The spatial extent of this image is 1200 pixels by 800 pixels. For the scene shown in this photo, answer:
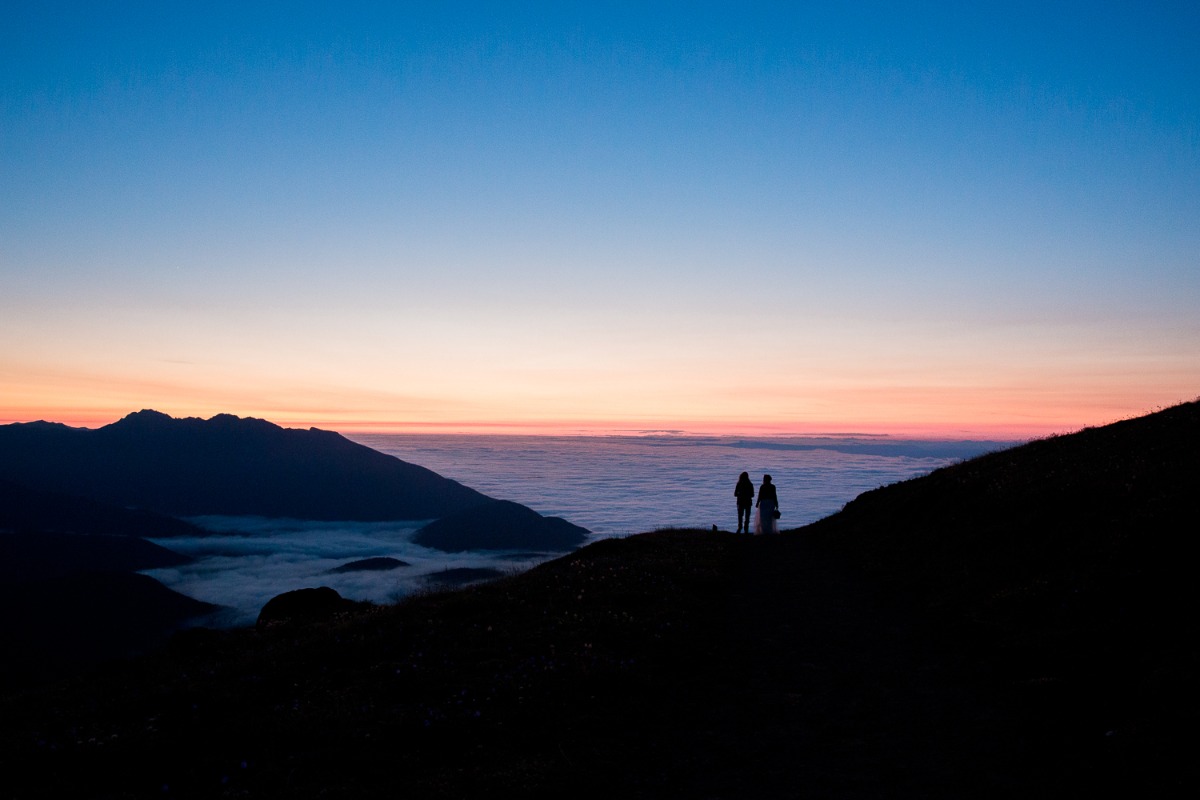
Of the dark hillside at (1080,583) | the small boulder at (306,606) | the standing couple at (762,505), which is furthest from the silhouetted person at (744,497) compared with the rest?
the small boulder at (306,606)

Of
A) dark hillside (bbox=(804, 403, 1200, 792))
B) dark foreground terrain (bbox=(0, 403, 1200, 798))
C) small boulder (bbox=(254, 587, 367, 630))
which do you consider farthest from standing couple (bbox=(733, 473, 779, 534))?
small boulder (bbox=(254, 587, 367, 630))

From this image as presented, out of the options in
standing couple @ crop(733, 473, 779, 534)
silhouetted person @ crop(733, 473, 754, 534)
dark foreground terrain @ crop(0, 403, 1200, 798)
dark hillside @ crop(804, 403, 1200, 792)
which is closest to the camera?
dark foreground terrain @ crop(0, 403, 1200, 798)

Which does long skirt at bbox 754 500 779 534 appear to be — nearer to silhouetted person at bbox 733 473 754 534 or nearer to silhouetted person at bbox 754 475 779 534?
silhouetted person at bbox 754 475 779 534

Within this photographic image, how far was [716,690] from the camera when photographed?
11.2 m

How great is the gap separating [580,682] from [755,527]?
25.3 metres

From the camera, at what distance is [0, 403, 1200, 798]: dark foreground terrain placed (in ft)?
26.5

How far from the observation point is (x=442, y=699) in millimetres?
10789

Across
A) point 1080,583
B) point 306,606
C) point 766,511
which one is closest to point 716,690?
point 1080,583

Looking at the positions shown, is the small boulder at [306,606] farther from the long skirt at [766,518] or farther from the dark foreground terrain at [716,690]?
the long skirt at [766,518]

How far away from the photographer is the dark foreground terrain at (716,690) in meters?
8.06

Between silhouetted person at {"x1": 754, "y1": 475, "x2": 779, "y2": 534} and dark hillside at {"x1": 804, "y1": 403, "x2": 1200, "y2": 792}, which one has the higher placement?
dark hillside at {"x1": 804, "y1": 403, "x2": 1200, "y2": 792}

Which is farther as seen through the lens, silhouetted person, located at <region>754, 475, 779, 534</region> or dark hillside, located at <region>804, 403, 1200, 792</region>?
silhouetted person, located at <region>754, 475, 779, 534</region>

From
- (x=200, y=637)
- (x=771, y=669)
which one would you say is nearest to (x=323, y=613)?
(x=200, y=637)

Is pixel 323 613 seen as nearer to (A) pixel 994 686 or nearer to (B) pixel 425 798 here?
(B) pixel 425 798
